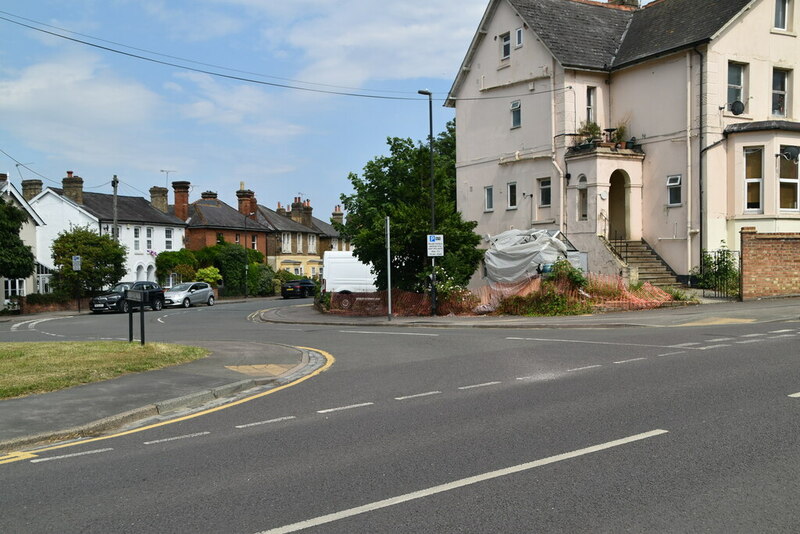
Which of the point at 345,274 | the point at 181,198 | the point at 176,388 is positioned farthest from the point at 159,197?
the point at 176,388

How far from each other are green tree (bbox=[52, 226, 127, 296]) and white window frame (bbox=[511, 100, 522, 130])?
90.4 feet

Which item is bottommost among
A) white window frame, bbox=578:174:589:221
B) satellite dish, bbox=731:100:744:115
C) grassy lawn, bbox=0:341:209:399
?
grassy lawn, bbox=0:341:209:399

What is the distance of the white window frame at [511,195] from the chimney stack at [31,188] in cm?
4216

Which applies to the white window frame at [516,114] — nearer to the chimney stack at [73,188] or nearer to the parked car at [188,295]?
the parked car at [188,295]

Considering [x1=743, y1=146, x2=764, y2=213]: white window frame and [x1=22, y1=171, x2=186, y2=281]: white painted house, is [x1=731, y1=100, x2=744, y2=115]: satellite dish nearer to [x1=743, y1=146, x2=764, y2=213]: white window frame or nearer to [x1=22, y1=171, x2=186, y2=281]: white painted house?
[x1=743, y1=146, x2=764, y2=213]: white window frame

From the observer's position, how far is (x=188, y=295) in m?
47.8

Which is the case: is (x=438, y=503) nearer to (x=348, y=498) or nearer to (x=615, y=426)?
(x=348, y=498)

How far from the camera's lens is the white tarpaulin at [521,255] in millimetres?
25094

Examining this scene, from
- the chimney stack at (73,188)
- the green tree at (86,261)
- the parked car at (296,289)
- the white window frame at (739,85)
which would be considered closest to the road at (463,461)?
the white window frame at (739,85)

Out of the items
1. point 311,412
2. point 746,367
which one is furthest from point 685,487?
point 746,367

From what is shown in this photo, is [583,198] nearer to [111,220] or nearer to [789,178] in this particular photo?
[789,178]

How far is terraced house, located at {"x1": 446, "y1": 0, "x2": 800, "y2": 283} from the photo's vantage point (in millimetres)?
26891

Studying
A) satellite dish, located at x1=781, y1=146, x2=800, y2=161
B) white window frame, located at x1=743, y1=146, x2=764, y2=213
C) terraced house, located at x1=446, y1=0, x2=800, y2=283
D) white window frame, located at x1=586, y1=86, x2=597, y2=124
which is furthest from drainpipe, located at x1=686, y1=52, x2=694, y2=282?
white window frame, located at x1=586, y1=86, x2=597, y2=124

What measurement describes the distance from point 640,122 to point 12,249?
32566 millimetres
